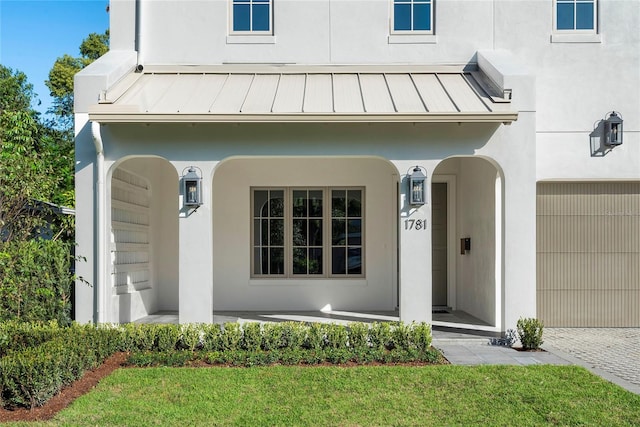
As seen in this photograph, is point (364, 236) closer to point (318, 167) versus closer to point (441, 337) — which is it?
point (318, 167)

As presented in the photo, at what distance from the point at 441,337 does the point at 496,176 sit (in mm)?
3062

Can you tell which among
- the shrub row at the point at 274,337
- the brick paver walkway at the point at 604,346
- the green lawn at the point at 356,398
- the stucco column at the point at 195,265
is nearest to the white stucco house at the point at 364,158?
the stucco column at the point at 195,265

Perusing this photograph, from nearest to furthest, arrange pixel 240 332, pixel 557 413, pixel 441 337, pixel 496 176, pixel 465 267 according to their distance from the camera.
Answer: pixel 557 413 < pixel 240 332 < pixel 441 337 < pixel 496 176 < pixel 465 267

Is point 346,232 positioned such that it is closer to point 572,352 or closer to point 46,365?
point 572,352

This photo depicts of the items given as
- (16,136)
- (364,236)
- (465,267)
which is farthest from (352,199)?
(16,136)

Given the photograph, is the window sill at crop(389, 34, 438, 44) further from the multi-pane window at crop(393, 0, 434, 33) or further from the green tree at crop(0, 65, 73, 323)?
the green tree at crop(0, 65, 73, 323)

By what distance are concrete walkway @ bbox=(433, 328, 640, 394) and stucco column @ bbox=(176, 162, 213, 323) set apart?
12.0 ft

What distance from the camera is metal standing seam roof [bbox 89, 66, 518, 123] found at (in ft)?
27.9

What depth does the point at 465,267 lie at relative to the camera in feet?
38.4

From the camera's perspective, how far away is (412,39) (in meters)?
10.6

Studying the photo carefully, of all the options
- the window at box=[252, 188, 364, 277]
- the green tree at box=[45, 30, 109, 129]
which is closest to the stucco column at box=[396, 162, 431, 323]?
the window at box=[252, 188, 364, 277]

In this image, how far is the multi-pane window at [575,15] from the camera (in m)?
10.6

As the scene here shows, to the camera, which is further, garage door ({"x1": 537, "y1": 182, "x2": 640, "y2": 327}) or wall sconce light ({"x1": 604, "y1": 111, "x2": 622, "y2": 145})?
garage door ({"x1": 537, "y1": 182, "x2": 640, "y2": 327})

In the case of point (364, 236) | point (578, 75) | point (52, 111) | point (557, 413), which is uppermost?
point (52, 111)
